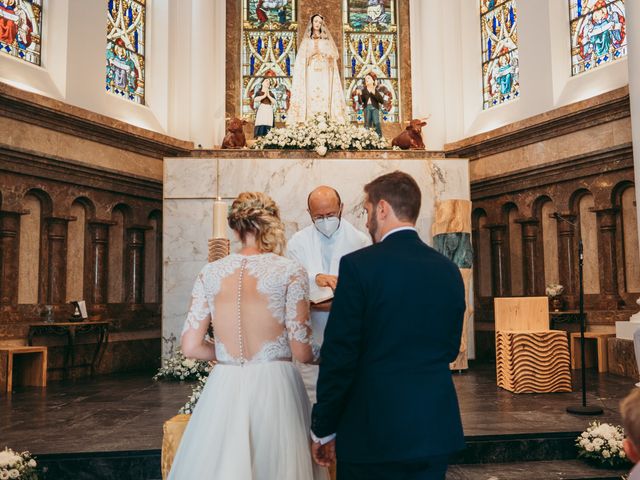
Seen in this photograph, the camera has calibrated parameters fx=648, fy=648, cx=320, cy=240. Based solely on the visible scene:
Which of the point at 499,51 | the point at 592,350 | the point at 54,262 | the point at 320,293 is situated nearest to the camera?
the point at 320,293

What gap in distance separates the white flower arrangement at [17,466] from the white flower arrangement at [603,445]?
387 centimetres

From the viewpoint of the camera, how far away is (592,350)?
9.47 metres

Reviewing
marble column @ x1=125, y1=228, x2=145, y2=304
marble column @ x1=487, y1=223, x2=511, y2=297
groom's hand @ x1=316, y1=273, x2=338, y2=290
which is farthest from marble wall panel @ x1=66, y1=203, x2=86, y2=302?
marble column @ x1=487, y1=223, x2=511, y2=297

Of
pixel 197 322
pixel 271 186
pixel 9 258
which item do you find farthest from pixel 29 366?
pixel 197 322

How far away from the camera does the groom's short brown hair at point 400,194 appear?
2502 mm

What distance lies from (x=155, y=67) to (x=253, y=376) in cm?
1095

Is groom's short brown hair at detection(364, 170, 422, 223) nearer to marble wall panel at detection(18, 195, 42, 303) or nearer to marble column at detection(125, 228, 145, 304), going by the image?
marble wall panel at detection(18, 195, 42, 303)

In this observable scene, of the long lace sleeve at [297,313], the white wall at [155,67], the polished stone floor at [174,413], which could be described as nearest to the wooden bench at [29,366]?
the polished stone floor at [174,413]

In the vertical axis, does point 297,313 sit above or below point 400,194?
below

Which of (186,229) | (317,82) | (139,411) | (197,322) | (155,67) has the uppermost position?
(155,67)

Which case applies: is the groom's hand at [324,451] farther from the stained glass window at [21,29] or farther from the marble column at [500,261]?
the marble column at [500,261]

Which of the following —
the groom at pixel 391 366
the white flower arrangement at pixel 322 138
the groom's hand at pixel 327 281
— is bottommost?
the groom at pixel 391 366

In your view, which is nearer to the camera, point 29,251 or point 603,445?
point 603,445

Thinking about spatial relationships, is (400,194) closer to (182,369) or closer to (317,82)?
(182,369)
